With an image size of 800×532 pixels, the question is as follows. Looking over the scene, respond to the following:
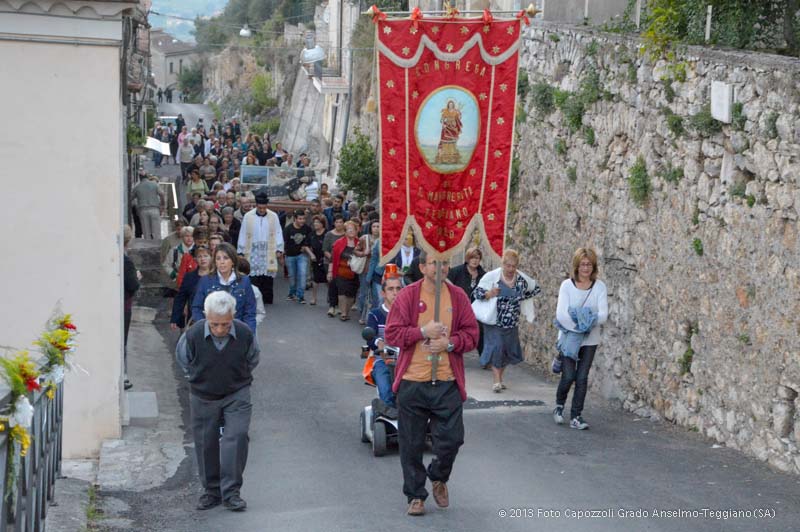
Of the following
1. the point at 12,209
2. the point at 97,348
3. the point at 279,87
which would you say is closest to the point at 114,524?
the point at 97,348

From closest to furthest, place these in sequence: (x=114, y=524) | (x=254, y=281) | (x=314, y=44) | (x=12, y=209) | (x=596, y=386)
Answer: (x=114, y=524)
(x=12, y=209)
(x=596, y=386)
(x=254, y=281)
(x=314, y=44)

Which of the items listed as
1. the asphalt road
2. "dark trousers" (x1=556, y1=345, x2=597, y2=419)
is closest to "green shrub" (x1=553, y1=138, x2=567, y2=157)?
the asphalt road

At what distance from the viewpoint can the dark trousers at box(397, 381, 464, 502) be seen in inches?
312

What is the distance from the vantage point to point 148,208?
22.0m

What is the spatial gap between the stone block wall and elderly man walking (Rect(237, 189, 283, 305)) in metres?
4.34

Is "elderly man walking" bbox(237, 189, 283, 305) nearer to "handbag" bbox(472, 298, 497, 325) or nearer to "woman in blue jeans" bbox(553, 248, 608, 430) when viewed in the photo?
"handbag" bbox(472, 298, 497, 325)

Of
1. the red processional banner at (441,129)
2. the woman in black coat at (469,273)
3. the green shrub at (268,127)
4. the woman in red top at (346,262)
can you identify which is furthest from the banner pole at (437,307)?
the green shrub at (268,127)

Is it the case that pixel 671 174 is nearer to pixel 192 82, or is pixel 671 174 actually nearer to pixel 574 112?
pixel 574 112

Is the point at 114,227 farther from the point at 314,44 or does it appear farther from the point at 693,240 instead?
the point at 314,44

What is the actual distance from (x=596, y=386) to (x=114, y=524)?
6.65m

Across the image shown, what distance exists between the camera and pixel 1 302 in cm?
998

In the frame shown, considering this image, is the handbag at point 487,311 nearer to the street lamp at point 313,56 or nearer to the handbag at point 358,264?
the handbag at point 358,264

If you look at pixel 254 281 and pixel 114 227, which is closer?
pixel 114 227

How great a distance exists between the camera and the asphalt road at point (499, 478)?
7.89 m
